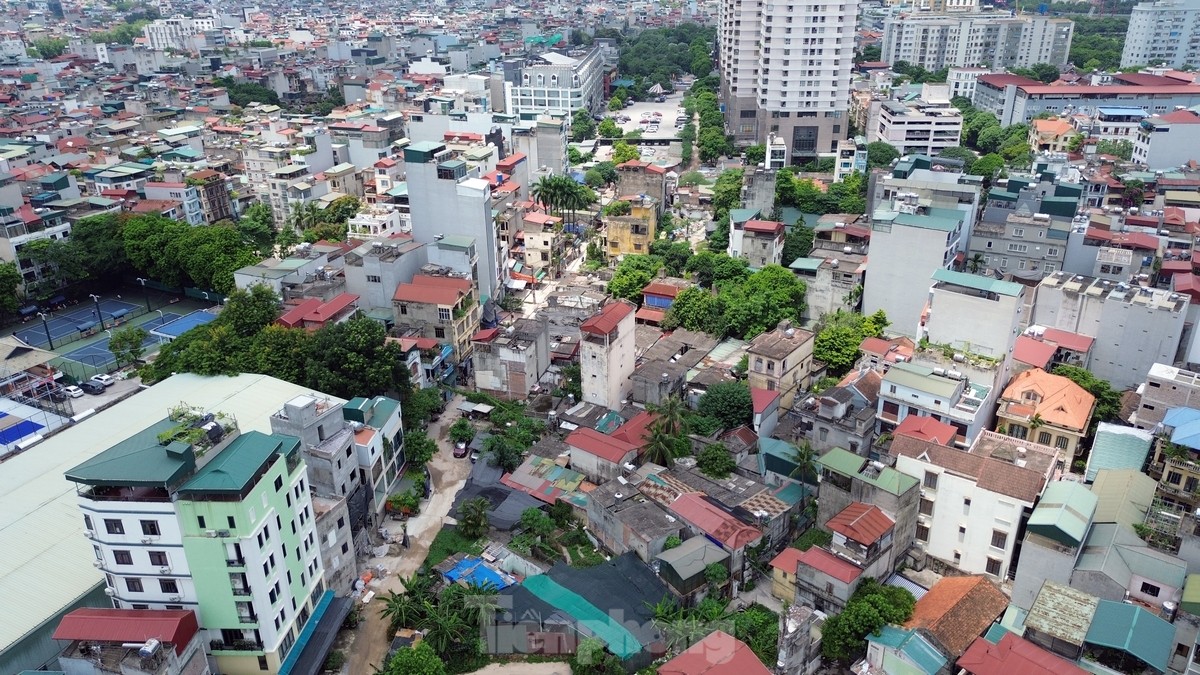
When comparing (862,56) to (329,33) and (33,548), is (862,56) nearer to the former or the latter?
(329,33)

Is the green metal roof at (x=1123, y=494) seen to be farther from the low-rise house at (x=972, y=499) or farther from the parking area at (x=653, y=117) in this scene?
the parking area at (x=653, y=117)

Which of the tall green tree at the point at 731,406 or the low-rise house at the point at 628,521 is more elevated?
the tall green tree at the point at 731,406

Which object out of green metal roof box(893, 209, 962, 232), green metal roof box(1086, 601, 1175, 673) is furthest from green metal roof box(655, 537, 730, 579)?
green metal roof box(893, 209, 962, 232)

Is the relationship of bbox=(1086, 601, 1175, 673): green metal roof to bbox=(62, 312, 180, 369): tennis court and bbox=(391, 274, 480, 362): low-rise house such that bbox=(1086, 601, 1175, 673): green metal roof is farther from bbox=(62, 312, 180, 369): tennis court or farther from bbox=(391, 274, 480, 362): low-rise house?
bbox=(62, 312, 180, 369): tennis court

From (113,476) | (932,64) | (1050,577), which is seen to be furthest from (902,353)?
(932,64)

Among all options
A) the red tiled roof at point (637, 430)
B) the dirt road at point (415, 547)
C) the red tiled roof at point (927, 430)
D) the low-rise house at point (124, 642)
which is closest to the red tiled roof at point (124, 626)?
the low-rise house at point (124, 642)

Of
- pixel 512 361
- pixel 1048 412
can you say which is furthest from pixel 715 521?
pixel 1048 412
